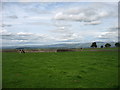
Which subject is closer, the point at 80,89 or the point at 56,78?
the point at 80,89

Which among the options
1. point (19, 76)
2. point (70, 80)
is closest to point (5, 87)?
point (19, 76)

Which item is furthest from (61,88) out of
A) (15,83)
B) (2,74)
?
(2,74)

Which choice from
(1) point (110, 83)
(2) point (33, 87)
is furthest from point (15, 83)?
(1) point (110, 83)

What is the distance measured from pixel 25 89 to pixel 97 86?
518 cm

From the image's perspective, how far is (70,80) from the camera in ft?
45.4

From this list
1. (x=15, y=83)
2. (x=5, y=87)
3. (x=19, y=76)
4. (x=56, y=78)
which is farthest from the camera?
(x=19, y=76)

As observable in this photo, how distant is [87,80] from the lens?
13.9 meters

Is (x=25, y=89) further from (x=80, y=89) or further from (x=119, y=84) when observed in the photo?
(x=119, y=84)

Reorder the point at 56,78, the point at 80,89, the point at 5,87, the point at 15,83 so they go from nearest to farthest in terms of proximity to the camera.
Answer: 1. the point at 80,89
2. the point at 5,87
3. the point at 15,83
4. the point at 56,78

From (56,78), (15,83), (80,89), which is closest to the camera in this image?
(80,89)

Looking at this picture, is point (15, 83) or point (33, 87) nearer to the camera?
point (33, 87)

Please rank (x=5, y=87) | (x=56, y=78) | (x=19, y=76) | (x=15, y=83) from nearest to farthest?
(x=5, y=87)
(x=15, y=83)
(x=56, y=78)
(x=19, y=76)

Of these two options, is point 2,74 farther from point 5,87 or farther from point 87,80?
point 87,80

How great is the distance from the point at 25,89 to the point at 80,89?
3.85 meters
